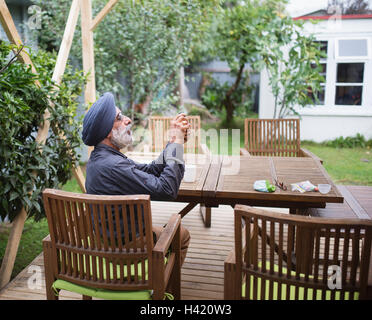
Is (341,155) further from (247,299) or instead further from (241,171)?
(247,299)

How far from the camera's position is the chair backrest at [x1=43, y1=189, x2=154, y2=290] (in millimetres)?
1626

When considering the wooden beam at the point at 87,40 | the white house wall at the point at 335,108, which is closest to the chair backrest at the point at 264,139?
the wooden beam at the point at 87,40

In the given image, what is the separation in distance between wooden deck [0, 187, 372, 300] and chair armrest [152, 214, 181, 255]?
77cm

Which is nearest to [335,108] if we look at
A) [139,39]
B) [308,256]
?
[139,39]

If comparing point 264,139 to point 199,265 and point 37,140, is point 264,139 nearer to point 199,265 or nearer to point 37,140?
point 199,265

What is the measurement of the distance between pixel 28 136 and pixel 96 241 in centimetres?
173

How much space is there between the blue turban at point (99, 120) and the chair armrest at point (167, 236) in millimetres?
592

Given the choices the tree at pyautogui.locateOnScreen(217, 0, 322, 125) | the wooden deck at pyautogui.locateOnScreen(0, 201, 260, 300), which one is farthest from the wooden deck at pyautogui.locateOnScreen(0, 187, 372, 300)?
the tree at pyautogui.locateOnScreen(217, 0, 322, 125)

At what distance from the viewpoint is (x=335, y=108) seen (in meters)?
7.36

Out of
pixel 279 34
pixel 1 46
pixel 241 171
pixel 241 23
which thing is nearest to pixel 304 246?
pixel 241 171

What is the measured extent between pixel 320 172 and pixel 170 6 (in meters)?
4.23

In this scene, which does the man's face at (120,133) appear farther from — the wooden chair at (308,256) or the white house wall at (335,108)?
the white house wall at (335,108)

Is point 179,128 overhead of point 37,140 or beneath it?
overhead

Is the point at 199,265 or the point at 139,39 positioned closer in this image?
the point at 199,265
